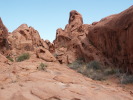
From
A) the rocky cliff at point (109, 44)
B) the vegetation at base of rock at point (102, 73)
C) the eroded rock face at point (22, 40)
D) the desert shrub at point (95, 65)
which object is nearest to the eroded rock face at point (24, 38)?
the eroded rock face at point (22, 40)

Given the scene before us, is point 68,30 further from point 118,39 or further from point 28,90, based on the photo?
point 28,90

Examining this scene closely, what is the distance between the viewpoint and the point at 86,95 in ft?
11.7

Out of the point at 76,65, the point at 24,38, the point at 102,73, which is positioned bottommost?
the point at 102,73

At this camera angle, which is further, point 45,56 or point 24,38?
point 24,38

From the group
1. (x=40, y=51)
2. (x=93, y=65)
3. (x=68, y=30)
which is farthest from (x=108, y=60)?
(x=68, y=30)

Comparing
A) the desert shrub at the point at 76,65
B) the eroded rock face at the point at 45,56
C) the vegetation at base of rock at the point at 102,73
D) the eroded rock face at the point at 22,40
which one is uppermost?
the eroded rock face at the point at 22,40

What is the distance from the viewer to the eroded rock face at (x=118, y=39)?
7.37 m

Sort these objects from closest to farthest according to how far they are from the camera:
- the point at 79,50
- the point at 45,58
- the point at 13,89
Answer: the point at 13,89, the point at 45,58, the point at 79,50

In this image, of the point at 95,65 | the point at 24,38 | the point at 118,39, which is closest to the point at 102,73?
the point at 95,65

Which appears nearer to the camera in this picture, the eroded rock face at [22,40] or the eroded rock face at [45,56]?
the eroded rock face at [45,56]

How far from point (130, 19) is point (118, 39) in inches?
A: 60.1

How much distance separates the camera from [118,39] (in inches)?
330

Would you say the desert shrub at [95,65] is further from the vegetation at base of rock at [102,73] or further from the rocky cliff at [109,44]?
the rocky cliff at [109,44]

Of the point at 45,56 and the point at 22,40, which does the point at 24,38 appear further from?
the point at 45,56
